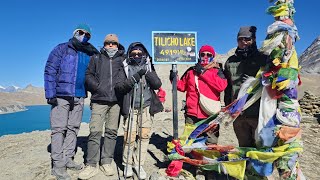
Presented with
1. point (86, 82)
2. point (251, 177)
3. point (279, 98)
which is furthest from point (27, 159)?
point (279, 98)

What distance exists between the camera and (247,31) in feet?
14.7

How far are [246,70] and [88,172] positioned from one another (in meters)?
3.19

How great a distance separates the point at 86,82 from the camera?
5055 mm

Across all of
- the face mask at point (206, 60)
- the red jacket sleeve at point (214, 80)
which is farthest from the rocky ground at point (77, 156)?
the face mask at point (206, 60)

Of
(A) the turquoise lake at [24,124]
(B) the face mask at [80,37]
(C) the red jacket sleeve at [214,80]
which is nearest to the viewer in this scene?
(C) the red jacket sleeve at [214,80]

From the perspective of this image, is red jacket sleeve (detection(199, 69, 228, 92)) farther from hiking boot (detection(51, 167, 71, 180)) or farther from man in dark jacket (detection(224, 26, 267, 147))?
hiking boot (detection(51, 167, 71, 180))

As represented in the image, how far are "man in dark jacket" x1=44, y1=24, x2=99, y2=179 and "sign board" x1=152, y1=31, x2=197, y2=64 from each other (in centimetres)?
123

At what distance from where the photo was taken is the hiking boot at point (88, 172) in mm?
4828

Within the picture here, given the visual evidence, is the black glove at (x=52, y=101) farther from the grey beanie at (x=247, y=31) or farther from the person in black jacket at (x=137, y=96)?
the grey beanie at (x=247, y=31)

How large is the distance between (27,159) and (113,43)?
3.37 metres

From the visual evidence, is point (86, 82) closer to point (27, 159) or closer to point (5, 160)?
point (27, 159)

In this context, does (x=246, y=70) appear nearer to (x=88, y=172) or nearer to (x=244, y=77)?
(x=244, y=77)

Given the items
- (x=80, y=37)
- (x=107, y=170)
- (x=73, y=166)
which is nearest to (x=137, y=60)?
(x=80, y=37)

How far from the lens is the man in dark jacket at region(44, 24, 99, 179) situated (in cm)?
497
